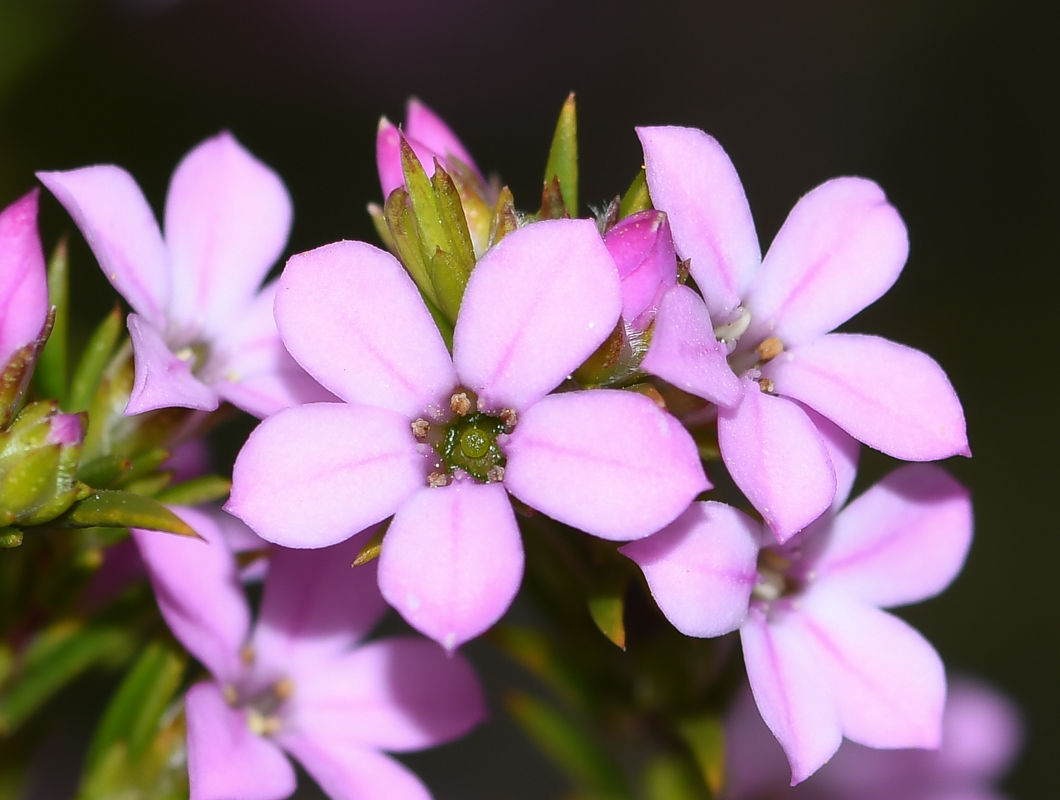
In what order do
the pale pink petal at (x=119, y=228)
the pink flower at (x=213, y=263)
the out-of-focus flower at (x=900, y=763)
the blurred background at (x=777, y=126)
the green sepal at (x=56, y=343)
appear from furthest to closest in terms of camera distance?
the blurred background at (x=777, y=126) < the out-of-focus flower at (x=900, y=763) < the green sepal at (x=56, y=343) < the pink flower at (x=213, y=263) < the pale pink petal at (x=119, y=228)

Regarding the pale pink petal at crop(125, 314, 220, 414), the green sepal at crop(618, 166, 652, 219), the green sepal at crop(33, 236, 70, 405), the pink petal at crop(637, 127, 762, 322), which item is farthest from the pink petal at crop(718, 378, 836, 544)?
the green sepal at crop(33, 236, 70, 405)

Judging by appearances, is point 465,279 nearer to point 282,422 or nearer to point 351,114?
point 282,422

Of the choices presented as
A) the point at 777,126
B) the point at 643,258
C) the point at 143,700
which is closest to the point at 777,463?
the point at 643,258

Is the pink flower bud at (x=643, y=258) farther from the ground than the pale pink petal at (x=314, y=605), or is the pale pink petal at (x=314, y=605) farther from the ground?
the pink flower bud at (x=643, y=258)

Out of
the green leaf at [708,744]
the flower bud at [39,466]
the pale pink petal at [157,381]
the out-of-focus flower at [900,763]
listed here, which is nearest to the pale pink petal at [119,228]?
the pale pink petal at [157,381]

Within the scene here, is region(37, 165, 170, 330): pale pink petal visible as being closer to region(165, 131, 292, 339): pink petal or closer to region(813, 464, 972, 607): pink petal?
region(165, 131, 292, 339): pink petal

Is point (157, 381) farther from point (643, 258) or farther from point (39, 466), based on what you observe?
point (643, 258)

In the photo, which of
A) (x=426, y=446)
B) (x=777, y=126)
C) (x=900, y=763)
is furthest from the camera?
(x=777, y=126)

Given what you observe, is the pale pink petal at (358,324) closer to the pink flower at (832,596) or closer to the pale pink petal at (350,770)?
the pink flower at (832,596)
